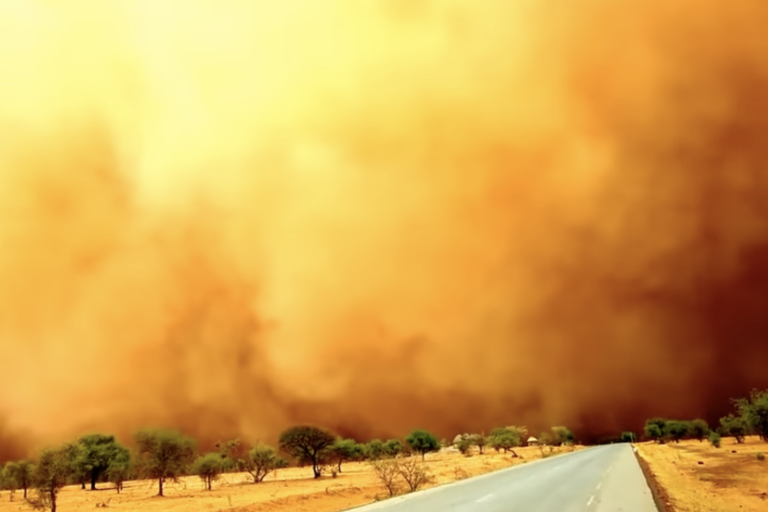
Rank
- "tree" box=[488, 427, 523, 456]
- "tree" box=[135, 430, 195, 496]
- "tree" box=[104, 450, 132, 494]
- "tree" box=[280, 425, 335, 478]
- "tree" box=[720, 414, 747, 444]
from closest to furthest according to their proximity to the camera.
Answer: "tree" box=[135, 430, 195, 496], "tree" box=[280, 425, 335, 478], "tree" box=[104, 450, 132, 494], "tree" box=[720, 414, 747, 444], "tree" box=[488, 427, 523, 456]

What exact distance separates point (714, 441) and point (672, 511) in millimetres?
92520

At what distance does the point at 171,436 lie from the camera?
74.1 metres

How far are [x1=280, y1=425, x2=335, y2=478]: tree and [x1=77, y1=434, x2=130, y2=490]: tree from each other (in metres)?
30.0

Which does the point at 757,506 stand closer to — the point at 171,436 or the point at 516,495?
the point at 516,495

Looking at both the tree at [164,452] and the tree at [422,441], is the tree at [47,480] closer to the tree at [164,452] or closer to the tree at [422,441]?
the tree at [164,452]

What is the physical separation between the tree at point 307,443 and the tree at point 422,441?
262ft

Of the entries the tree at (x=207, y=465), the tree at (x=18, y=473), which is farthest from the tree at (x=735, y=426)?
the tree at (x=18, y=473)

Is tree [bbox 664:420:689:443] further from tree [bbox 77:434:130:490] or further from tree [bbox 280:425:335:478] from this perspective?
tree [bbox 77:434:130:490]

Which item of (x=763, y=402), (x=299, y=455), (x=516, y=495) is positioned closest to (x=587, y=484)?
(x=516, y=495)

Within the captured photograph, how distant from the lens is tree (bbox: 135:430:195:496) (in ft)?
232

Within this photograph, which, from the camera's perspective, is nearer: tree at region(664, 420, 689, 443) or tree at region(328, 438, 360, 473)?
tree at region(328, 438, 360, 473)

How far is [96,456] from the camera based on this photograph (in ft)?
290

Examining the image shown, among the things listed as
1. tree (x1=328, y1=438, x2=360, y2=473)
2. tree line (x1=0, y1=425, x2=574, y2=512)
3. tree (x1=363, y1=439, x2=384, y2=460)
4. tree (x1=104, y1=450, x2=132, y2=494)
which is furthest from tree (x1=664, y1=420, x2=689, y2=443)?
tree (x1=104, y1=450, x2=132, y2=494)

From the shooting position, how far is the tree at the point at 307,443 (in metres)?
77.2
